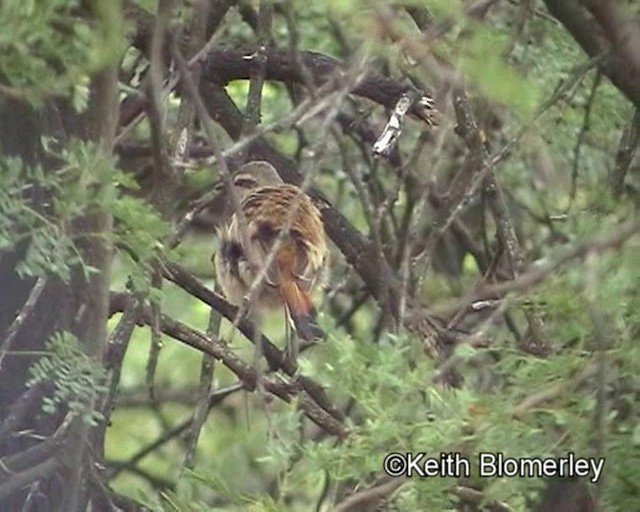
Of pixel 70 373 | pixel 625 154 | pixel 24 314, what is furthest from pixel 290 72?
pixel 70 373

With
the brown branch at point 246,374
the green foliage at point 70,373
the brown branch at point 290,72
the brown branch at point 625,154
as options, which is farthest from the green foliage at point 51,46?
the brown branch at point 625,154

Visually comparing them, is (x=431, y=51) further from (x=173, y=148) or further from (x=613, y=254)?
(x=173, y=148)

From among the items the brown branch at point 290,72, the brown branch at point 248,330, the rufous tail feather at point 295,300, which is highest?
the brown branch at point 290,72

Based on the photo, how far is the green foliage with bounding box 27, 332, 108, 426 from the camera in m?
3.02

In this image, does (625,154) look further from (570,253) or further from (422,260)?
(570,253)

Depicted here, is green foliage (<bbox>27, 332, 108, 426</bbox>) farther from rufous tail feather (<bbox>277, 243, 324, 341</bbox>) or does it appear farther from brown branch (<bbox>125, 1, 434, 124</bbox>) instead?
rufous tail feather (<bbox>277, 243, 324, 341</bbox>)

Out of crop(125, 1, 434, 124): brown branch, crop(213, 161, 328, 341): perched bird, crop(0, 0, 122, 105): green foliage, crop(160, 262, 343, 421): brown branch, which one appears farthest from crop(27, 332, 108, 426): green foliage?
crop(213, 161, 328, 341): perched bird

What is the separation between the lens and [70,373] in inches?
119

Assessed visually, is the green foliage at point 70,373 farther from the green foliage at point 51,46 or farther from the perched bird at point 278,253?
the perched bird at point 278,253

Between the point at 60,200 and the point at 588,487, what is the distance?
4.01 feet

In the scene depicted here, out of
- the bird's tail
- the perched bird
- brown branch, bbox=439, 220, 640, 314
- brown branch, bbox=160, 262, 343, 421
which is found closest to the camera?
brown branch, bbox=439, 220, 640, 314

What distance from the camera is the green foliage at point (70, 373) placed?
9.91 ft

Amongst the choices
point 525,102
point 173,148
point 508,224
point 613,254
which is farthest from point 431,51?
point 508,224

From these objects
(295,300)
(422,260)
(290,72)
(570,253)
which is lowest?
(295,300)
